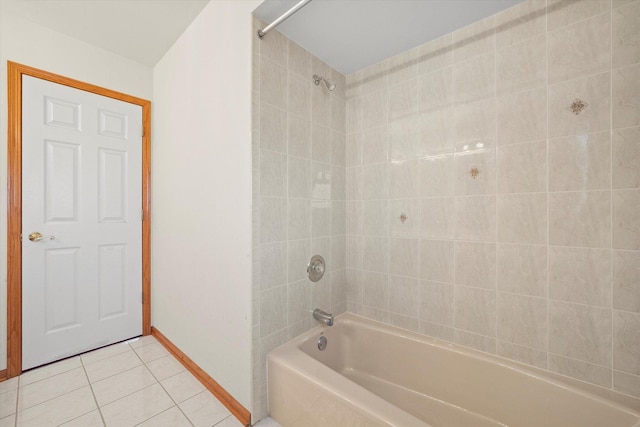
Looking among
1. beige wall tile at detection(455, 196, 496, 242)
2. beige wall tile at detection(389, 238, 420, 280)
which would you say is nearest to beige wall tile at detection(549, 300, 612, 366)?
beige wall tile at detection(455, 196, 496, 242)

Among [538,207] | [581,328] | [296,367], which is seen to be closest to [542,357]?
[581,328]

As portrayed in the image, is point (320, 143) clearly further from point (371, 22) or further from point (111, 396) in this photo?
point (111, 396)

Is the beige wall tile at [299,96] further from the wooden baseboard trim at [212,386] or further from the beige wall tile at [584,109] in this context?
the wooden baseboard trim at [212,386]

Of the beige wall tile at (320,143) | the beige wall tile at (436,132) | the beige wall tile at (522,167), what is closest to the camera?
the beige wall tile at (522,167)

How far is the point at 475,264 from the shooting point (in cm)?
140

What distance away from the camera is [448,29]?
1.46 meters

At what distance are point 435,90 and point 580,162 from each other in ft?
2.60

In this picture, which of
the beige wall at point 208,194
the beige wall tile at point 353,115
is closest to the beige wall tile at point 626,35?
the beige wall tile at point 353,115

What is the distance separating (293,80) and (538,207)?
1.47m

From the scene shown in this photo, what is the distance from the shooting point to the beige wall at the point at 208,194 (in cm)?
139

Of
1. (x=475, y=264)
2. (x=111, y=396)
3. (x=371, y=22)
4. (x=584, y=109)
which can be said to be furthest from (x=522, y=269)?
(x=111, y=396)

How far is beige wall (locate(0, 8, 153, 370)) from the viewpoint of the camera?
1.67 meters

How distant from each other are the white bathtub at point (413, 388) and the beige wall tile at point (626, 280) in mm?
386

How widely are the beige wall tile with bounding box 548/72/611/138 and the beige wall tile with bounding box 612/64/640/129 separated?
2 cm
